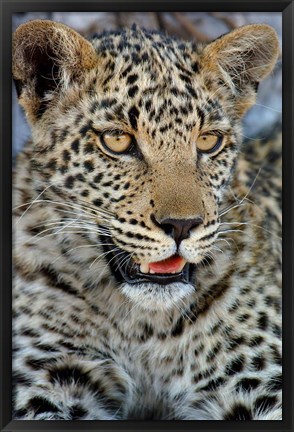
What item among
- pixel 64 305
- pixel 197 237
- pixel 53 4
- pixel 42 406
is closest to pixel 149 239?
pixel 197 237

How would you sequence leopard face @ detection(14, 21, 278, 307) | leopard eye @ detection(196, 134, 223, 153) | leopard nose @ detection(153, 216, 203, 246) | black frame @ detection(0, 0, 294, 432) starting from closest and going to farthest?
leopard nose @ detection(153, 216, 203, 246), leopard face @ detection(14, 21, 278, 307), leopard eye @ detection(196, 134, 223, 153), black frame @ detection(0, 0, 294, 432)

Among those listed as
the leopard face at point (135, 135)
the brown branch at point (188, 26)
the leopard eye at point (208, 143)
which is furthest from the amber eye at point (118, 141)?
the brown branch at point (188, 26)

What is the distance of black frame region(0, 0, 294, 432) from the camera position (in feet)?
7.88

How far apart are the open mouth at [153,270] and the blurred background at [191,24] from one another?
0.52 meters

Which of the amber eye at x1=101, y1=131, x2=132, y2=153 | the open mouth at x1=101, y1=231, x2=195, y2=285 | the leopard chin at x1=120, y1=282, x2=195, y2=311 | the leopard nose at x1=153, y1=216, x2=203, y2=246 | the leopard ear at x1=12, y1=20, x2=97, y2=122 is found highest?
the leopard ear at x1=12, y1=20, x2=97, y2=122

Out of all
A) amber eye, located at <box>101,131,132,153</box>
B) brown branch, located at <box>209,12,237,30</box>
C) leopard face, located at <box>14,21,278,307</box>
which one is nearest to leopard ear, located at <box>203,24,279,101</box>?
leopard face, located at <box>14,21,278,307</box>

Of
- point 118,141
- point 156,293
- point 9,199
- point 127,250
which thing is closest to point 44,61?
point 118,141

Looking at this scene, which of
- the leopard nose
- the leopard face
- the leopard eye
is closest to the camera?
the leopard nose

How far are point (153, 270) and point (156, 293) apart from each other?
A: 76mm

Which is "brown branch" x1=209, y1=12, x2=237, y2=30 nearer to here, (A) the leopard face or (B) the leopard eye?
(A) the leopard face

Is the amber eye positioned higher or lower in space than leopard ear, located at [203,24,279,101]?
lower

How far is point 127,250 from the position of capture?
2158 millimetres

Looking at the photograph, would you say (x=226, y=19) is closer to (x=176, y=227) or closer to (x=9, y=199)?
(x=176, y=227)

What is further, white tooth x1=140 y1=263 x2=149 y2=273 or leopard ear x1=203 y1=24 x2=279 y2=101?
leopard ear x1=203 y1=24 x2=279 y2=101
